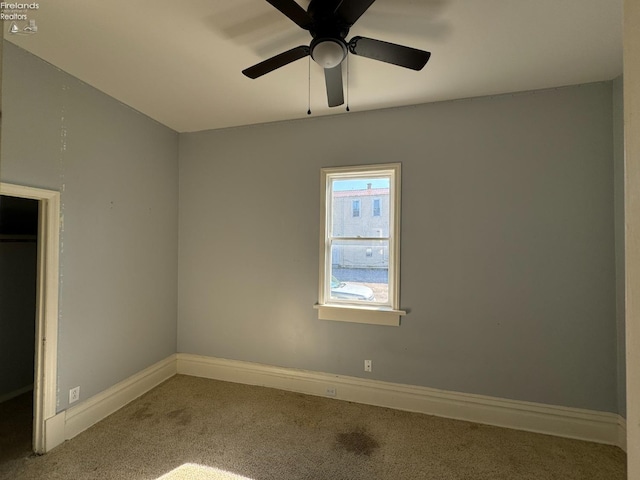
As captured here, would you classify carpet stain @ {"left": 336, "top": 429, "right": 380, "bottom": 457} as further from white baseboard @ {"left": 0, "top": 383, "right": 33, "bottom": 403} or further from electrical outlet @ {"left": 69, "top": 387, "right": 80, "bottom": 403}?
white baseboard @ {"left": 0, "top": 383, "right": 33, "bottom": 403}

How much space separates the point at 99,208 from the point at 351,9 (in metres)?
2.47

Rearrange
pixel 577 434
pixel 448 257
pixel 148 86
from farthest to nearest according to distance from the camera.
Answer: pixel 448 257, pixel 148 86, pixel 577 434

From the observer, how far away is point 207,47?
2.03 meters

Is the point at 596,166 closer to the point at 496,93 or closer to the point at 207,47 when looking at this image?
the point at 496,93

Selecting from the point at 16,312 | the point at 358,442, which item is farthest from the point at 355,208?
the point at 16,312

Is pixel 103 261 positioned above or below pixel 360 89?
below

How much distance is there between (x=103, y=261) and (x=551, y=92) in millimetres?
4010

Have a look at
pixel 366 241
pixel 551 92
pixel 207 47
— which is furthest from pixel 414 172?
pixel 207 47

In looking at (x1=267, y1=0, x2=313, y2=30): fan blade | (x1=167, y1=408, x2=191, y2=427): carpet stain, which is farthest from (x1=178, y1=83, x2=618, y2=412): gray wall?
(x1=267, y1=0, x2=313, y2=30): fan blade

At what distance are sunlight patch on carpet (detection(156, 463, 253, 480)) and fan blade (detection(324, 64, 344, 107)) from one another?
2.59 metres

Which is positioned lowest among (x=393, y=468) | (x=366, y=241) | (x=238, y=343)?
(x=393, y=468)

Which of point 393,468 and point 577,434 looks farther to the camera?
point 577,434

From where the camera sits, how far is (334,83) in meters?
1.90

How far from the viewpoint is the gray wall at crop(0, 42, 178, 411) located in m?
2.08
